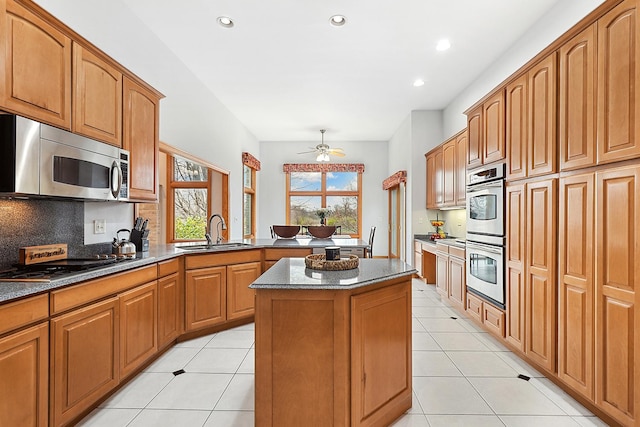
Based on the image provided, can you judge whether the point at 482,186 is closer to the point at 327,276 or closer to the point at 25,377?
the point at 327,276

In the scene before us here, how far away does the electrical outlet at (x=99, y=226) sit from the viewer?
268cm

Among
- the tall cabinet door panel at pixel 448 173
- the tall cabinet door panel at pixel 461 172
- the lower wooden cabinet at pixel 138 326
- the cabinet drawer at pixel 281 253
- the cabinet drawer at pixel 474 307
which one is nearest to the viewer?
the lower wooden cabinet at pixel 138 326

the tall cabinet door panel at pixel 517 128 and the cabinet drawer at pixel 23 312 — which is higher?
the tall cabinet door panel at pixel 517 128

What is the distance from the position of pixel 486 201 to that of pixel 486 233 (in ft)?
1.05

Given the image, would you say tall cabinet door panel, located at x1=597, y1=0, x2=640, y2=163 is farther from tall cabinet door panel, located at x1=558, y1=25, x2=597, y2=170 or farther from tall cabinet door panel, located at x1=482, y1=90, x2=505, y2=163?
tall cabinet door panel, located at x1=482, y1=90, x2=505, y2=163

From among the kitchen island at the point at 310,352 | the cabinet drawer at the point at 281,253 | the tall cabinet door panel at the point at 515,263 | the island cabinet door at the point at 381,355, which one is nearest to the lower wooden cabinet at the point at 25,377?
the kitchen island at the point at 310,352

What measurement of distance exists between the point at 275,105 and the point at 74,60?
4.04 metres

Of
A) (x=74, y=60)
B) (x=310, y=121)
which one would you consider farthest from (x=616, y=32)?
(x=310, y=121)

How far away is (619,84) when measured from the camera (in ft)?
6.15

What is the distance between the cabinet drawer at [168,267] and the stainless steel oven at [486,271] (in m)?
2.98

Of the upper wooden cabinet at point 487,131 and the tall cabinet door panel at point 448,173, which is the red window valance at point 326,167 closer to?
the tall cabinet door panel at point 448,173

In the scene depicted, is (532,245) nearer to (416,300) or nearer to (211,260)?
(416,300)

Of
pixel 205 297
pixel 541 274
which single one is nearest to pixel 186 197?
pixel 205 297

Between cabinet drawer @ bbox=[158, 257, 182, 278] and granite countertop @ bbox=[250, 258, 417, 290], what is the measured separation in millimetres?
1165
